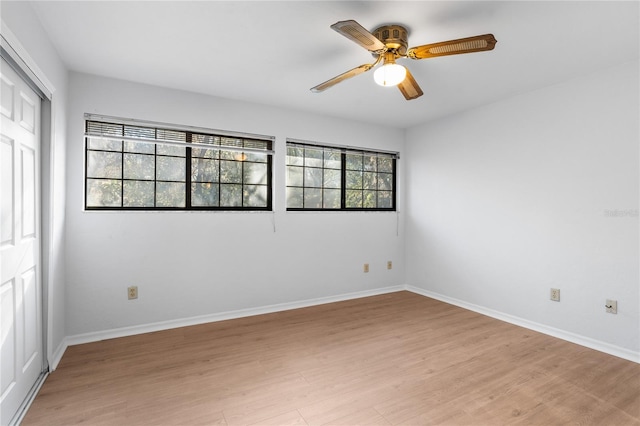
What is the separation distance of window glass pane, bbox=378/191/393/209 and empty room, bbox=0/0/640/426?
100mm

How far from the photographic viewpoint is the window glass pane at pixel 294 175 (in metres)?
4.00

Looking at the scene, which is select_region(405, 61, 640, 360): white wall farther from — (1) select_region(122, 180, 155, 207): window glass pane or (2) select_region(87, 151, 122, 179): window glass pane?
(2) select_region(87, 151, 122, 179): window glass pane

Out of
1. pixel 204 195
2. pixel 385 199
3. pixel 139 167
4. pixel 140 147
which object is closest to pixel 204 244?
pixel 204 195

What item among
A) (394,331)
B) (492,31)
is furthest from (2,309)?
(492,31)

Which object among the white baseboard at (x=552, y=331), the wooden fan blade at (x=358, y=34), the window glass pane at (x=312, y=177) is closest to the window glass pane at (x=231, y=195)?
the window glass pane at (x=312, y=177)

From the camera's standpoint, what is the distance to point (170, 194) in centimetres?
331

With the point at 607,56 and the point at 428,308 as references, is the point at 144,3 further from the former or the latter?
the point at 428,308

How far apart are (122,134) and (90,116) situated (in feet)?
0.90

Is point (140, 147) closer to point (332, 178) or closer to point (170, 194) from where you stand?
point (170, 194)

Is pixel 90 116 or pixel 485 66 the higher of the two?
pixel 485 66

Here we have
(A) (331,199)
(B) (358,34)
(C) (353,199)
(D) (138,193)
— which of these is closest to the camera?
(B) (358,34)

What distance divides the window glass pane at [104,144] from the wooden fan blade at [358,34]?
7.93ft

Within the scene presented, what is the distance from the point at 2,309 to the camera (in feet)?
5.52

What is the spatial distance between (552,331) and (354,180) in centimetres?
271
